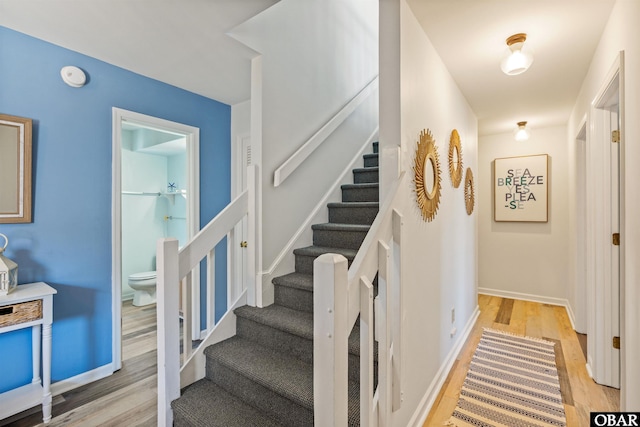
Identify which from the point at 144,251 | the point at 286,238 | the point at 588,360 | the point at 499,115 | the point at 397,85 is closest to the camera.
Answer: the point at 397,85

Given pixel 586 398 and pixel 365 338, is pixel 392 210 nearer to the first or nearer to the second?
pixel 365 338

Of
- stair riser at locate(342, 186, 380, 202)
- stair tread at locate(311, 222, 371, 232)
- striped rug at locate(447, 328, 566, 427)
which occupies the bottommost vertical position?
striped rug at locate(447, 328, 566, 427)

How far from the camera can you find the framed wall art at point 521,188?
401cm

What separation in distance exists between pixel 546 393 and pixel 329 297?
7.17ft

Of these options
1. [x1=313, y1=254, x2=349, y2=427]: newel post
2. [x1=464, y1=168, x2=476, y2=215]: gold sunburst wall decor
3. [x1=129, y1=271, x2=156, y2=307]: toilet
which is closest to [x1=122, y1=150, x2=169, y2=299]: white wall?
[x1=129, y1=271, x2=156, y2=307]: toilet

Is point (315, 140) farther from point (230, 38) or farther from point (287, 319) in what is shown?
point (287, 319)

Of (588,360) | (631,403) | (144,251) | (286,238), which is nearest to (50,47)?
(286,238)

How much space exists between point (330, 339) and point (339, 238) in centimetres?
137

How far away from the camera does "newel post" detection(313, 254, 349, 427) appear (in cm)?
95

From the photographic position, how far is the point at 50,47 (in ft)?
6.78

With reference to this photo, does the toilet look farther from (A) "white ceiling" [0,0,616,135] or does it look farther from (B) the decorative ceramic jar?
(A) "white ceiling" [0,0,616,135]

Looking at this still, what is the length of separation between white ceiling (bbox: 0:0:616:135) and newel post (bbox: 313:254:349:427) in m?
1.51

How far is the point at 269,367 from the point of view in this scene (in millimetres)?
1596

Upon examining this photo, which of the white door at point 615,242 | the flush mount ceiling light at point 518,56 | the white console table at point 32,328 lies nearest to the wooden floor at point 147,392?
the white console table at point 32,328
